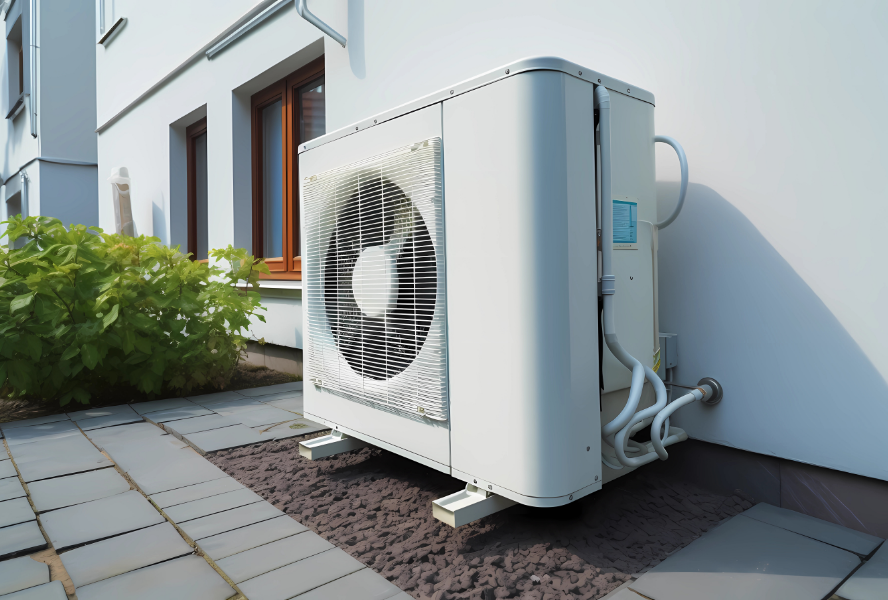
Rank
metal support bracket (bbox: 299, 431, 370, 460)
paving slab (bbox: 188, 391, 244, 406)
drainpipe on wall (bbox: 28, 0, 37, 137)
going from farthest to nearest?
drainpipe on wall (bbox: 28, 0, 37, 137) → paving slab (bbox: 188, 391, 244, 406) → metal support bracket (bbox: 299, 431, 370, 460)

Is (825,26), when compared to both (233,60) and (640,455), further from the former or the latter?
(233,60)

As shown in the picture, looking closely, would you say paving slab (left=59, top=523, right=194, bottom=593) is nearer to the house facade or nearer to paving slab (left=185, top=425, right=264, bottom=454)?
paving slab (left=185, top=425, right=264, bottom=454)

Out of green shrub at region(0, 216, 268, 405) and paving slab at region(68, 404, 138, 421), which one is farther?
paving slab at region(68, 404, 138, 421)

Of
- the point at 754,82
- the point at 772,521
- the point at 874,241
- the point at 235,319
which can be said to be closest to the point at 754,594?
the point at 772,521

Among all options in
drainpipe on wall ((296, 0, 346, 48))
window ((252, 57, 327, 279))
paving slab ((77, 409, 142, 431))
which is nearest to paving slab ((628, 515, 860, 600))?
paving slab ((77, 409, 142, 431))

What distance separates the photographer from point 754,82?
160cm

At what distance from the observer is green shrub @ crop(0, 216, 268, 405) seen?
8.80 ft

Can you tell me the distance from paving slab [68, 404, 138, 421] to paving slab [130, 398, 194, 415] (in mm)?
38

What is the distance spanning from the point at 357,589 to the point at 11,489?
1.37 meters

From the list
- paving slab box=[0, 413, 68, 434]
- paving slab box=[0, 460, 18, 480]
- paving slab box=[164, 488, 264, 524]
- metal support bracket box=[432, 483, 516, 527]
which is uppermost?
metal support bracket box=[432, 483, 516, 527]

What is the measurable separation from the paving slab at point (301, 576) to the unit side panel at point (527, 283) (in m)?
0.38

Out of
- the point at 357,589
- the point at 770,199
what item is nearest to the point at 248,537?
the point at 357,589

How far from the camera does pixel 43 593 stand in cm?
119

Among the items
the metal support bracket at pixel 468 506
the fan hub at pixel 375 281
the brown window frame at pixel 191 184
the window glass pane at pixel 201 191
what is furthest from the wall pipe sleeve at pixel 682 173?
the brown window frame at pixel 191 184
